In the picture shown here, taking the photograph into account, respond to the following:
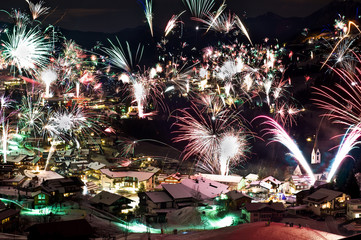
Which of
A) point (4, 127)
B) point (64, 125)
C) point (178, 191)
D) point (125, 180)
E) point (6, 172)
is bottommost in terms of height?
point (178, 191)

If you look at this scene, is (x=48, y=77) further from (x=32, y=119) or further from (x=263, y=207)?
(x=263, y=207)

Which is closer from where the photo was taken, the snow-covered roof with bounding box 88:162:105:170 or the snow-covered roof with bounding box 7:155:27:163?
the snow-covered roof with bounding box 7:155:27:163

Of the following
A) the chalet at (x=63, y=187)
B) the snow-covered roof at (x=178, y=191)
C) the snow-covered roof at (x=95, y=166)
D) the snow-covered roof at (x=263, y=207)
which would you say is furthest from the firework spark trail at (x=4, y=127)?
the snow-covered roof at (x=263, y=207)

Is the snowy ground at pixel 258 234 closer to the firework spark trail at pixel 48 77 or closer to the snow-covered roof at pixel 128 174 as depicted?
the snow-covered roof at pixel 128 174

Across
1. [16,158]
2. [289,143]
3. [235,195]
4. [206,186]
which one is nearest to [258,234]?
[235,195]

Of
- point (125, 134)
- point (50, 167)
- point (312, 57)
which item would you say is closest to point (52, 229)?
point (50, 167)

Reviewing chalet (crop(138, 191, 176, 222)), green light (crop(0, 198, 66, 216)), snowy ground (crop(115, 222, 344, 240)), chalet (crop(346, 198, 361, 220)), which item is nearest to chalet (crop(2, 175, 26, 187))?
green light (crop(0, 198, 66, 216))

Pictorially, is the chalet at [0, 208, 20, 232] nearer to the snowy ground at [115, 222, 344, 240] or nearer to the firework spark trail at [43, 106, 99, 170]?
the snowy ground at [115, 222, 344, 240]
